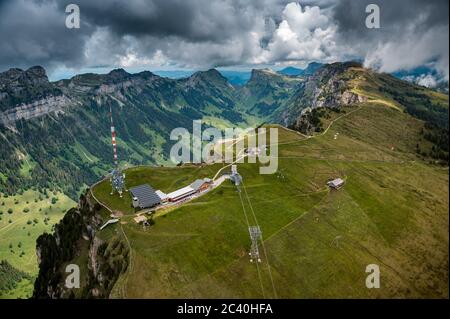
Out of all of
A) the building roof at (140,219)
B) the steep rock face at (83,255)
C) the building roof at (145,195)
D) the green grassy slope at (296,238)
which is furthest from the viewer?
the building roof at (145,195)

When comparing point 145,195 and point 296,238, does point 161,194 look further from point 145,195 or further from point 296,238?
A: point 296,238

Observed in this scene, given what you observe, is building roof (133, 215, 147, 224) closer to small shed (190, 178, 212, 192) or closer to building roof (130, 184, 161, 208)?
building roof (130, 184, 161, 208)

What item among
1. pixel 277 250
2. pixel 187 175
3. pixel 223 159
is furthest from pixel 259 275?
pixel 223 159

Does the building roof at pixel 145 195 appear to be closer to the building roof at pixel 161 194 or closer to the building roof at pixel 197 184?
the building roof at pixel 161 194

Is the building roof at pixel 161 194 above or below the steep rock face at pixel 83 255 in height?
above

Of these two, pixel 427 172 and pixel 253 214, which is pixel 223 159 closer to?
pixel 253 214

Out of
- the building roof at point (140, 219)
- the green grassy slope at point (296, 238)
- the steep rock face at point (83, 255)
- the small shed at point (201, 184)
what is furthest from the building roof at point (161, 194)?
the steep rock face at point (83, 255)
